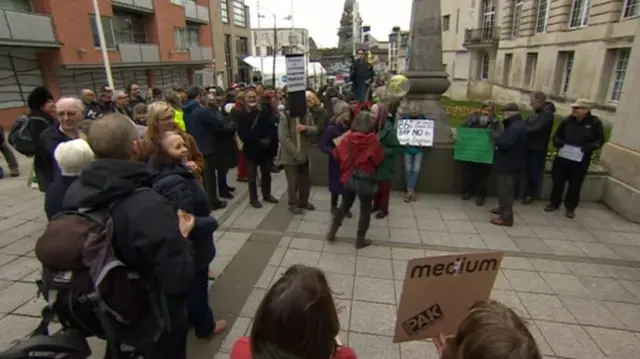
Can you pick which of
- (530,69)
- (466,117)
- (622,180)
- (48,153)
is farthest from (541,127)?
(530,69)

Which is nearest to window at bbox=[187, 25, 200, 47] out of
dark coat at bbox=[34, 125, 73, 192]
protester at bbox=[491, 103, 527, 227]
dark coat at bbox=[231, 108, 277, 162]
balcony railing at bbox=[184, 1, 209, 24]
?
balcony railing at bbox=[184, 1, 209, 24]

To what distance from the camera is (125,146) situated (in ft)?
5.75

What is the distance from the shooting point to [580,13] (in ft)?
64.6

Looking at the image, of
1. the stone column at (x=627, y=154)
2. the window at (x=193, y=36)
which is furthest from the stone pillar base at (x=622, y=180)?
the window at (x=193, y=36)

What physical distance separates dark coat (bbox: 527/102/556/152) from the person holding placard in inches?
6.9

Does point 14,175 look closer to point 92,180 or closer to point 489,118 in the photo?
point 92,180

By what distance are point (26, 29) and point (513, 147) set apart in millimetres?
17975

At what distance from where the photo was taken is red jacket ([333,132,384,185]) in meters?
4.17

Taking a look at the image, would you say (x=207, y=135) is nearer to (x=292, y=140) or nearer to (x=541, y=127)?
(x=292, y=140)

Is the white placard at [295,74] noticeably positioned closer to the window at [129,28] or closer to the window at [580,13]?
the window at [129,28]

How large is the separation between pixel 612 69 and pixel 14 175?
2293cm

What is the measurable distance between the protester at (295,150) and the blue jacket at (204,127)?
1.05 metres

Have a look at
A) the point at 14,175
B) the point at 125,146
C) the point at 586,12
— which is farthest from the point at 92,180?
the point at 586,12

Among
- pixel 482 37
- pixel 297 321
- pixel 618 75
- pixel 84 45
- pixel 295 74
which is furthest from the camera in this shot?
pixel 482 37
